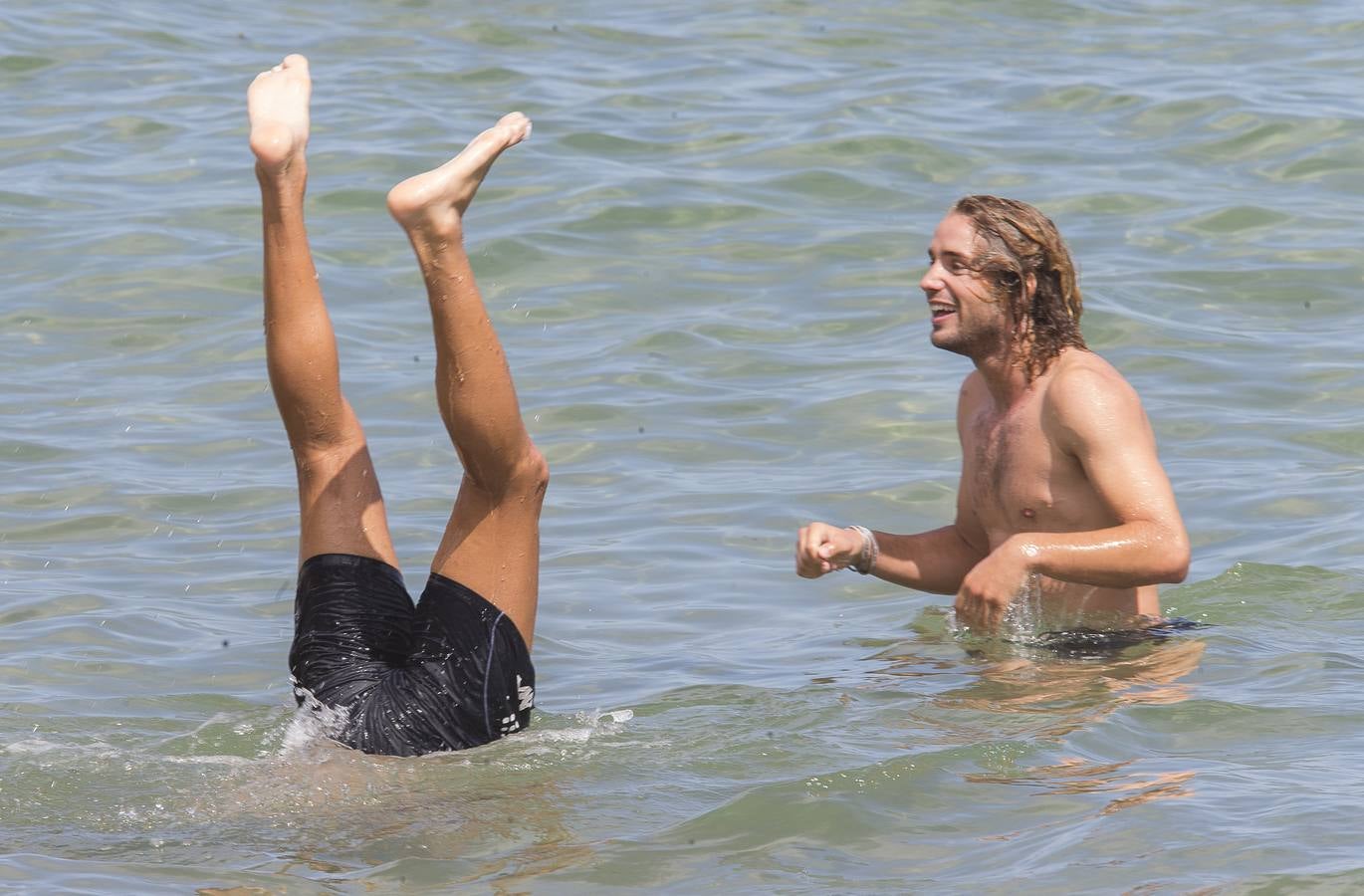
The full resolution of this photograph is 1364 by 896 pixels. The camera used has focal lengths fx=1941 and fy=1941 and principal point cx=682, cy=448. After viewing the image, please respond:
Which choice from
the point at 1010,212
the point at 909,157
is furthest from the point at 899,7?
the point at 1010,212

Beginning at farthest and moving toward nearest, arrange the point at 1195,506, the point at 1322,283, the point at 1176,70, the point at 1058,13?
1. the point at 1058,13
2. the point at 1176,70
3. the point at 1322,283
4. the point at 1195,506

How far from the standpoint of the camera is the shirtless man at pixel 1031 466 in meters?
5.51

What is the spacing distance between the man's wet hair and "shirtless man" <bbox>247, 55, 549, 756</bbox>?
64.9 inches

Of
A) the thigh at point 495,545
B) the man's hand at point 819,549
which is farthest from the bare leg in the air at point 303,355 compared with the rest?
the man's hand at point 819,549

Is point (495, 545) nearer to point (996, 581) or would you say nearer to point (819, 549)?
point (819, 549)

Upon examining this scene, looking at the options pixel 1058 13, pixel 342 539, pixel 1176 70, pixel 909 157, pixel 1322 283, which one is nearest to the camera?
pixel 342 539

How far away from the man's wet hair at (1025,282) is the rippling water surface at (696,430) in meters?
0.95

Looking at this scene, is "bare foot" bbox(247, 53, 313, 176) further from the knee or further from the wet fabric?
the wet fabric

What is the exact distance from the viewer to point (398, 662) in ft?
17.2

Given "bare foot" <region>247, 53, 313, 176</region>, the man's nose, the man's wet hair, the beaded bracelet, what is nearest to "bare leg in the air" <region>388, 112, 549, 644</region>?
"bare foot" <region>247, 53, 313, 176</region>

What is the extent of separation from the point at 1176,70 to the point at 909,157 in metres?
2.84

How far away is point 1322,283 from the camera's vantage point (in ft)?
33.6

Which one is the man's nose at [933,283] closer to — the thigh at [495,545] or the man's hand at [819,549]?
the man's hand at [819,549]

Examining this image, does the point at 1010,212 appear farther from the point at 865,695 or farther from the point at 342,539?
the point at 342,539
